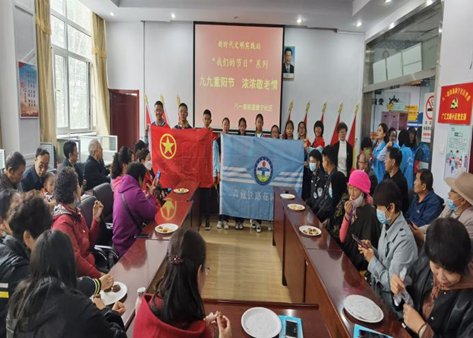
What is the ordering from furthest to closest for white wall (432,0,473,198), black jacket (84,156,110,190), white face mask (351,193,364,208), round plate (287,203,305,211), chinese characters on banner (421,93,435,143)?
chinese characters on banner (421,93,435,143) < black jacket (84,156,110,190) < white wall (432,0,473,198) < round plate (287,203,305,211) < white face mask (351,193,364,208)

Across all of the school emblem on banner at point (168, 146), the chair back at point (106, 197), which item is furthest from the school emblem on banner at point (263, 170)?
the chair back at point (106, 197)

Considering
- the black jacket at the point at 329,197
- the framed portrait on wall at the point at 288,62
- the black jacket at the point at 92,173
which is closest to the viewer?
the black jacket at the point at 329,197

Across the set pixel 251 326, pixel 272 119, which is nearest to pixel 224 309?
pixel 251 326

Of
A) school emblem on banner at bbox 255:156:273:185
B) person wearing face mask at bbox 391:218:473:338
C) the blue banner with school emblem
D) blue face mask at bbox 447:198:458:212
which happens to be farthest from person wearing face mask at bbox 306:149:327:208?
person wearing face mask at bbox 391:218:473:338

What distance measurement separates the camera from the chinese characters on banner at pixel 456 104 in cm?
365

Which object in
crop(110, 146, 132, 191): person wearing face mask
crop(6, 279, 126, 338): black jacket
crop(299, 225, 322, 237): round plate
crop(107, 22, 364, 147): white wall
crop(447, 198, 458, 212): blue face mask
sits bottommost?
crop(299, 225, 322, 237): round plate

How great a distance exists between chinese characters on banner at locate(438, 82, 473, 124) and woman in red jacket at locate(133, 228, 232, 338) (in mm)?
3730

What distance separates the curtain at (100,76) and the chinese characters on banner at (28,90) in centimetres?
230

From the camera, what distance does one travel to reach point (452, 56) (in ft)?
13.1

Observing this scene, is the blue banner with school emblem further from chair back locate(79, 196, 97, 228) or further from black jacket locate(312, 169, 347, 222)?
chair back locate(79, 196, 97, 228)

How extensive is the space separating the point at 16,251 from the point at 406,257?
6.64 ft

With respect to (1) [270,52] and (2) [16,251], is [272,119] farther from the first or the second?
(2) [16,251]

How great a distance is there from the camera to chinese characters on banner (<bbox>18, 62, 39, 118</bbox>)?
4.46 m

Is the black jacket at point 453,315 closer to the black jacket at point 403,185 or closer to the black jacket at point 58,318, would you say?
the black jacket at point 58,318
